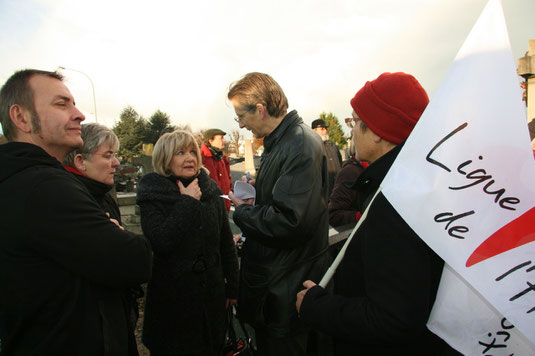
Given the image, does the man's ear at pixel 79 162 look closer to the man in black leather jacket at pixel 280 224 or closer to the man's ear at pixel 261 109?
the man in black leather jacket at pixel 280 224

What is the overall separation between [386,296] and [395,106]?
86 centimetres

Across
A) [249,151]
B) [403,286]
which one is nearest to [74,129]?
[403,286]

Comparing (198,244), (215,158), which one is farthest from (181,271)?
(215,158)

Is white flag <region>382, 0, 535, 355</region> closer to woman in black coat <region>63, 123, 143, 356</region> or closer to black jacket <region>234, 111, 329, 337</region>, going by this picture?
black jacket <region>234, 111, 329, 337</region>

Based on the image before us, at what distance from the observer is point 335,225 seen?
337cm

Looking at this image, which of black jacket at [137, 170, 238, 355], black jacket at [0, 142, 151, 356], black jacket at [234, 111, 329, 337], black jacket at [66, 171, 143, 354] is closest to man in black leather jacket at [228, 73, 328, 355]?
black jacket at [234, 111, 329, 337]

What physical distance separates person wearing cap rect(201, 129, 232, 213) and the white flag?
5502mm

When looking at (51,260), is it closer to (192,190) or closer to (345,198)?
(192,190)

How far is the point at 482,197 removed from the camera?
3.28 ft

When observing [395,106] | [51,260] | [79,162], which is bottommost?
[51,260]

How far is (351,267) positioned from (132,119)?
57.4m

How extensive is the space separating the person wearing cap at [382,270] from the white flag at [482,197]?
0.27 feet

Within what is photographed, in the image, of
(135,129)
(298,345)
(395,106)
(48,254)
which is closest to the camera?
(48,254)

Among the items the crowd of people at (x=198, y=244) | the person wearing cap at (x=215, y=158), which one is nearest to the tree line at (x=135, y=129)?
the person wearing cap at (x=215, y=158)
